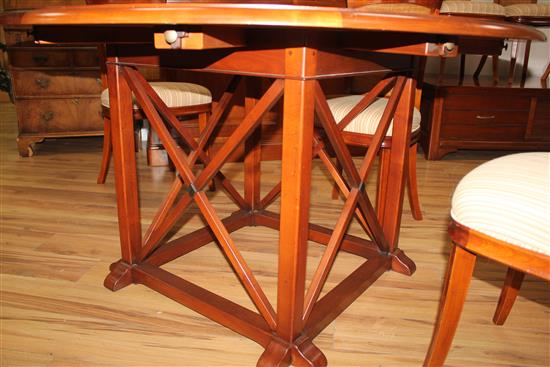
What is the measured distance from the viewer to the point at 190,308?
1312mm

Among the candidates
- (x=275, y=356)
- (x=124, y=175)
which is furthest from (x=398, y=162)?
(x=124, y=175)

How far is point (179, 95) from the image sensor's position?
2.01 metres

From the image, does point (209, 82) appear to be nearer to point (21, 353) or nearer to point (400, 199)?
point (400, 199)

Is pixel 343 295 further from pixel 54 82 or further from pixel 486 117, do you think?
pixel 54 82

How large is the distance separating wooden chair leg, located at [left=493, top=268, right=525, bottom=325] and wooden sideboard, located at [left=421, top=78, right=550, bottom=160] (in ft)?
5.81

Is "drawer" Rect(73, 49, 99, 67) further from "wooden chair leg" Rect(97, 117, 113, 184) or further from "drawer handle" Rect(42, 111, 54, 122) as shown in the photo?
"wooden chair leg" Rect(97, 117, 113, 184)

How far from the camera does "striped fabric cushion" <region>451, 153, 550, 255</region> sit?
741 millimetres

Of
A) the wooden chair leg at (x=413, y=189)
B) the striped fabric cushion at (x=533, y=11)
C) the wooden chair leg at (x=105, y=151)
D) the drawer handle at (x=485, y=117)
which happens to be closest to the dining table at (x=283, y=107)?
the wooden chair leg at (x=413, y=189)

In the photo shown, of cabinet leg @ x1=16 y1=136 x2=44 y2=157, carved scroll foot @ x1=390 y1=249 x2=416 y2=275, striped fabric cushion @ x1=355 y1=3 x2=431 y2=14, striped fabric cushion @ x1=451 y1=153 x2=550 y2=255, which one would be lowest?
cabinet leg @ x1=16 y1=136 x2=44 y2=157

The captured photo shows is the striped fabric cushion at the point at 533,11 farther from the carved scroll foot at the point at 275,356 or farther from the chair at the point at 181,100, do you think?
the carved scroll foot at the point at 275,356

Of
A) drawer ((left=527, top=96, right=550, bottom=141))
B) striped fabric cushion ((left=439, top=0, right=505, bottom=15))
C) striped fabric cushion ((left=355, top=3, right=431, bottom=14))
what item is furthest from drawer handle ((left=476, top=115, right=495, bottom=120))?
striped fabric cushion ((left=355, top=3, right=431, bottom=14))

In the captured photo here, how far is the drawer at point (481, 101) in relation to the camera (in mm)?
2903

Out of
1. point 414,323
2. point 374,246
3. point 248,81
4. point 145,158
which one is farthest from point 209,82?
point 414,323

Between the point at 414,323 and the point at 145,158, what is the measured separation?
2.00 m
